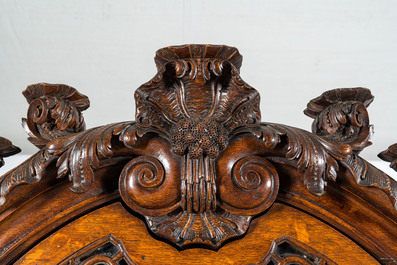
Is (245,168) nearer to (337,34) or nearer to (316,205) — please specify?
(316,205)

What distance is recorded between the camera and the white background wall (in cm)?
146

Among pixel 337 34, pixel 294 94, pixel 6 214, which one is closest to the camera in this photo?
pixel 6 214

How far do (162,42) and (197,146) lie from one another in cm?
98

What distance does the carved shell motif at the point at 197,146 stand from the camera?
2.01 feet

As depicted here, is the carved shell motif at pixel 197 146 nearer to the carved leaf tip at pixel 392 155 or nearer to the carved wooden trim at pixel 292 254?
the carved wooden trim at pixel 292 254

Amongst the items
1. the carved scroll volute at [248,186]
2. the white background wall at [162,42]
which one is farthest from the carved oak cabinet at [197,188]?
the white background wall at [162,42]

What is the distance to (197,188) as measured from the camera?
609 mm

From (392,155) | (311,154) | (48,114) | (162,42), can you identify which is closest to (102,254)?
(48,114)

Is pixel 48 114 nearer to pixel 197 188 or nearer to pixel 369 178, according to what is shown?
pixel 197 188

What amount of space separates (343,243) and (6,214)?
1.71ft

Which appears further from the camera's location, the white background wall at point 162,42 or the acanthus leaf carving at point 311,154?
the white background wall at point 162,42

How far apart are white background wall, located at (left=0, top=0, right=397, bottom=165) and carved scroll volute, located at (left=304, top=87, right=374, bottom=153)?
792mm

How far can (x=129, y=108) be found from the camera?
5.38 ft

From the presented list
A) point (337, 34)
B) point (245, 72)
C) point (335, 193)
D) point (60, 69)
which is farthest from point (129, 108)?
point (335, 193)
